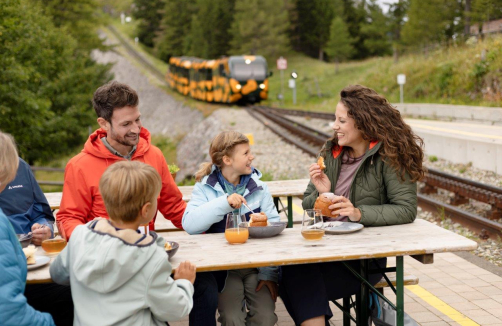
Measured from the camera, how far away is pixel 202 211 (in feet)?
12.7

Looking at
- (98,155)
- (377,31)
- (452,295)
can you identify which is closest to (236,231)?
(98,155)

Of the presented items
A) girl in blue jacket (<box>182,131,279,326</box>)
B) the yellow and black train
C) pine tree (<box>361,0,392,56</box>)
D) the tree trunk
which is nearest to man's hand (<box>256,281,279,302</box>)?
girl in blue jacket (<box>182,131,279,326</box>)

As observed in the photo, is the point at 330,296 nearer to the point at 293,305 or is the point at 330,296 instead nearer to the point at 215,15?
the point at 293,305

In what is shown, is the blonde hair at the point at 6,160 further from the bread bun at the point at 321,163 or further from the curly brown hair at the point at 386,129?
the curly brown hair at the point at 386,129

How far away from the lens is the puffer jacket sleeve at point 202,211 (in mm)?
3789

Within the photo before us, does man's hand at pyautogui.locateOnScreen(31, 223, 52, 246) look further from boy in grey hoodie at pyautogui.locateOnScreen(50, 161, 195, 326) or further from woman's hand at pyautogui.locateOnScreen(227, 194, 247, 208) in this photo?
woman's hand at pyautogui.locateOnScreen(227, 194, 247, 208)

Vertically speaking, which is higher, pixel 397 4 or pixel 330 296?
pixel 397 4

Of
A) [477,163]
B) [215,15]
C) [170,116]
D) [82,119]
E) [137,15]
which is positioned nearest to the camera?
[477,163]

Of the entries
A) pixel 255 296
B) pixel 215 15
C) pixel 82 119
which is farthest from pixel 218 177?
pixel 215 15

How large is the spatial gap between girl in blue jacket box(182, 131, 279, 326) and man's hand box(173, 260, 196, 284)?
73 cm

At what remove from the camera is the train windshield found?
32.6 meters

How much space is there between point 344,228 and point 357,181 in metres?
0.48

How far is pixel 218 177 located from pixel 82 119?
22.6 meters

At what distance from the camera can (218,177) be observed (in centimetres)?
413
